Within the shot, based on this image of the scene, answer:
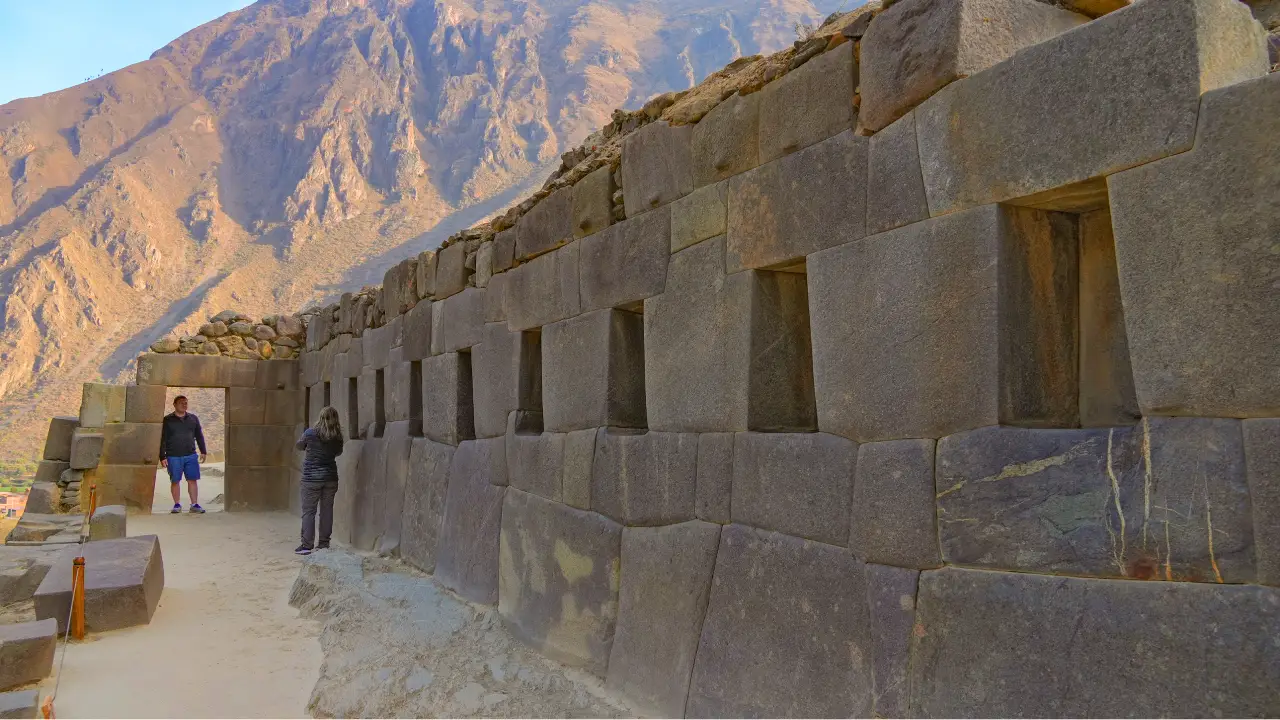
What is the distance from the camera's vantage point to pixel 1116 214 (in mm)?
2100

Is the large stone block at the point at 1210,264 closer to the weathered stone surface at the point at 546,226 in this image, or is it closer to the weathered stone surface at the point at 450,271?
the weathered stone surface at the point at 546,226

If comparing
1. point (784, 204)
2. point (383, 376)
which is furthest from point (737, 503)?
point (383, 376)

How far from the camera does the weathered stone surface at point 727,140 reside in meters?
3.37

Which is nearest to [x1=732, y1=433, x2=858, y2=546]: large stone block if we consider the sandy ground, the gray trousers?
the sandy ground

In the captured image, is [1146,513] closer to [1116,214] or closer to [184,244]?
[1116,214]

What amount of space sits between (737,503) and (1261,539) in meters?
1.75

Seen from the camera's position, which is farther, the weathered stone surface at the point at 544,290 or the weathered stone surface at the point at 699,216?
the weathered stone surface at the point at 544,290

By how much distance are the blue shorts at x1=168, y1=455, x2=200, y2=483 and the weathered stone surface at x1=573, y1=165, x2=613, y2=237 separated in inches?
382

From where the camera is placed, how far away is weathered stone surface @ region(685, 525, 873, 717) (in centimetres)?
268

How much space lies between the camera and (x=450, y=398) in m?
6.45

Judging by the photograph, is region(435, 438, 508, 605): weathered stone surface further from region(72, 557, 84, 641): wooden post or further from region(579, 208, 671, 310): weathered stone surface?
region(72, 557, 84, 641): wooden post

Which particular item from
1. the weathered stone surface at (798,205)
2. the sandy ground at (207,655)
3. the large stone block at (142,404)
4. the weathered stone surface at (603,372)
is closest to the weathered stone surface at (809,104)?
the weathered stone surface at (798,205)

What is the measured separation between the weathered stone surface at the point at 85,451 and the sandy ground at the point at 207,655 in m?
4.34

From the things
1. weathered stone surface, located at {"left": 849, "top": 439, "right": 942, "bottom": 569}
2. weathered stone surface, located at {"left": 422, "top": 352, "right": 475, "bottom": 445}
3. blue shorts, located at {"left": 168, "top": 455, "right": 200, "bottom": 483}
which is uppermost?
weathered stone surface, located at {"left": 422, "top": 352, "right": 475, "bottom": 445}
